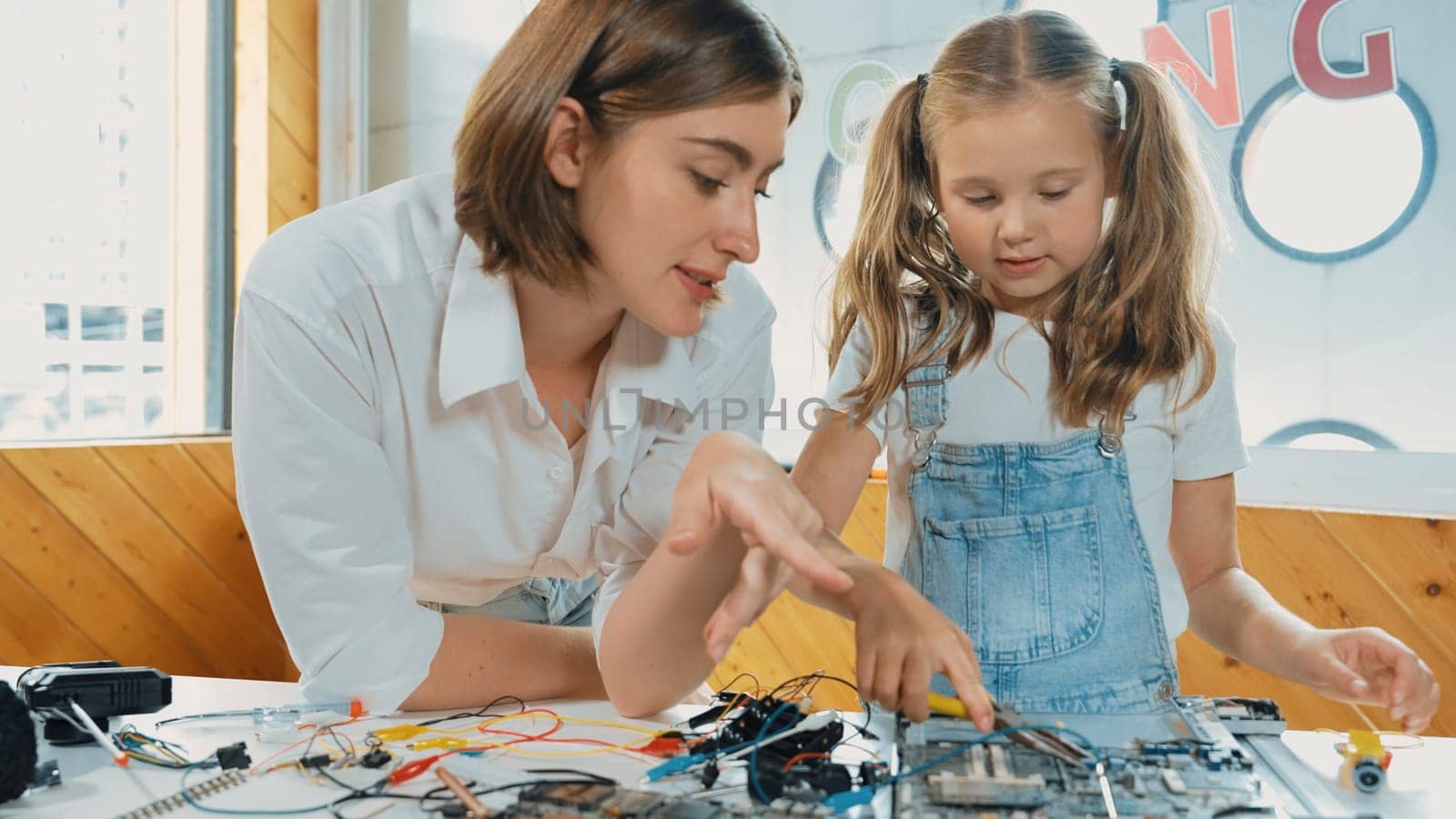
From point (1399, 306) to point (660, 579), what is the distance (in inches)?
62.9

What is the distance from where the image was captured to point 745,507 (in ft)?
2.68

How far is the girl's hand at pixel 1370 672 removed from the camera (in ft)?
3.07

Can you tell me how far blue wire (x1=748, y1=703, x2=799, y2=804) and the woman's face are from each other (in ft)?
1.23

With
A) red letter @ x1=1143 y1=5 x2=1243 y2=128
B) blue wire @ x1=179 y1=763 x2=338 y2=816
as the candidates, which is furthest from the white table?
red letter @ x1=1143 y1=5 x2=1243 y2=128

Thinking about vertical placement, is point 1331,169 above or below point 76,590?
above

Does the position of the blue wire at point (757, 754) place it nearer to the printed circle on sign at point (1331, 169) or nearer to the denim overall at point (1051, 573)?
the denim overall at point (1051, 573)

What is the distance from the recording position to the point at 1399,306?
6.67 feet

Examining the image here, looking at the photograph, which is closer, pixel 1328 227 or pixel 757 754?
pixel 757 754

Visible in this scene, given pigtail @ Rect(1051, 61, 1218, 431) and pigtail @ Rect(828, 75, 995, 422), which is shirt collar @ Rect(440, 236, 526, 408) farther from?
pigtail @ Rect(1051, 61, 1218, 431)

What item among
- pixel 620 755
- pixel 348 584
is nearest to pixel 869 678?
pixel 620 755

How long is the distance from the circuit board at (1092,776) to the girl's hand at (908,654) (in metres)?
0.02

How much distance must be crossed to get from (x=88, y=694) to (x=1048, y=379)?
96 centimetres

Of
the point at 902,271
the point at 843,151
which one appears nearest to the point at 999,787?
the point at 902,271

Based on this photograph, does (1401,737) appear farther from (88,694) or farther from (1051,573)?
(88,694)
